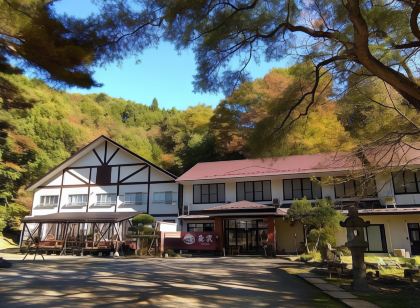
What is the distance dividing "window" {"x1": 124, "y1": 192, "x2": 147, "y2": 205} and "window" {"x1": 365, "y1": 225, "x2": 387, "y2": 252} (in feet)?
49.6

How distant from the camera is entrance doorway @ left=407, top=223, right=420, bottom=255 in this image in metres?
22.0

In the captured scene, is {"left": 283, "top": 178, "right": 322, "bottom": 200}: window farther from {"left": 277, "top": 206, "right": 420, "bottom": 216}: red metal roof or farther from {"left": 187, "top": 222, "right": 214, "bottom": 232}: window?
{"left": 187, "top": 222, "right": 214, "bottom": 232}: window

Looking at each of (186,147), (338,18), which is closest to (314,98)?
(338,18)

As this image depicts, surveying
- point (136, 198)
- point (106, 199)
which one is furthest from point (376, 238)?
point (106, 199)

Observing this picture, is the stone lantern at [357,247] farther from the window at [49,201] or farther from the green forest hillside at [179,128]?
the window at [49,201]

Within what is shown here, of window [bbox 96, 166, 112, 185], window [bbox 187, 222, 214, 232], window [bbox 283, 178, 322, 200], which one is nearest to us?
window [bbox 283, 178, 322, 200]

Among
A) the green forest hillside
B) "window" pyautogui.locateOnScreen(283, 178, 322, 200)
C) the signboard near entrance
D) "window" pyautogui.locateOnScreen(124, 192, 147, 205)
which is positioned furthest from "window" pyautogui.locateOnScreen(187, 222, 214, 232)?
the green forest hillside

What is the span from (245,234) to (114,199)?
10.4 metres

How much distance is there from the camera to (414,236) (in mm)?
22188

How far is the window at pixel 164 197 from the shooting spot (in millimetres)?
27875

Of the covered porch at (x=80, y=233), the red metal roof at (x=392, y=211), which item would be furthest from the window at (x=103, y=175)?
the red metal roof at (x=392, y=211)

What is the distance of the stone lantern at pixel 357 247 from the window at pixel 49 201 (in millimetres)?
25848

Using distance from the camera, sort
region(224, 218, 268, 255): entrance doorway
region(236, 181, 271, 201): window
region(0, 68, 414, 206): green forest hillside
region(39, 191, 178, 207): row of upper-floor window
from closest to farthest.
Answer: region(0, 68, 414, 206): green forest hillside
region(224, 218, 268, 255): entrance doorway
region(236, 181, 271, 201): window
region(39, 191, 178, 207): row of upper-floor window

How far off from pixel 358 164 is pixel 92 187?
21887 mm
